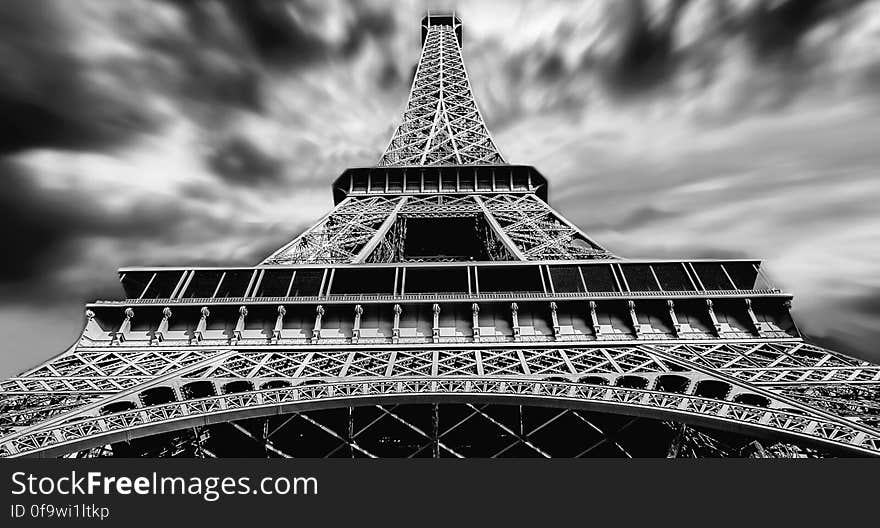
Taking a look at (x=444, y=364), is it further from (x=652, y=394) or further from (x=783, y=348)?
(x=783, y=348)

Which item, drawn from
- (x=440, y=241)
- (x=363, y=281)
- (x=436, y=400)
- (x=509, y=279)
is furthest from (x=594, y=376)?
(x=440, y=241)

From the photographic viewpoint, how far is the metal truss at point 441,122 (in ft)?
144

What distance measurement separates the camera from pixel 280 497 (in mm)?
11539

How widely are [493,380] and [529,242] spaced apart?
15.0m

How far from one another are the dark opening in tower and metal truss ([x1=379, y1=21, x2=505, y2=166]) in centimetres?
557

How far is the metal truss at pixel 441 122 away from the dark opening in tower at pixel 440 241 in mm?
5575

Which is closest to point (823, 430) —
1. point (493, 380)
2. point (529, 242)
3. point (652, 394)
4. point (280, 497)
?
point (652, 394)

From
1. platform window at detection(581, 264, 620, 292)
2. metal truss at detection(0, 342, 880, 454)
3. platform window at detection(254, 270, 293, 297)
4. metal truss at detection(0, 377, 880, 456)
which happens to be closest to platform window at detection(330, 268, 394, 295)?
platform window at detection(254, 270, 293, 297)

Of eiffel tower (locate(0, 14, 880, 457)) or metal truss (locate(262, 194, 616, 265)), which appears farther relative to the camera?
metal truss (locate(262, 194, 616, 265))

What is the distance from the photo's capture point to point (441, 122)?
50.0m

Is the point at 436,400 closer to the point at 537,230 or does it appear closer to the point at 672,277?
the point at 672,277

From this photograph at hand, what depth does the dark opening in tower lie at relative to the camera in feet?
107

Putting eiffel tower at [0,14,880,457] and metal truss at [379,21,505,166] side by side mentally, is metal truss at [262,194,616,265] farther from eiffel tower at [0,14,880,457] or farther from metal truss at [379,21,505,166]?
metal truss at [379,21,505,166]

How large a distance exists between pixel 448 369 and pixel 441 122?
1429 inches
